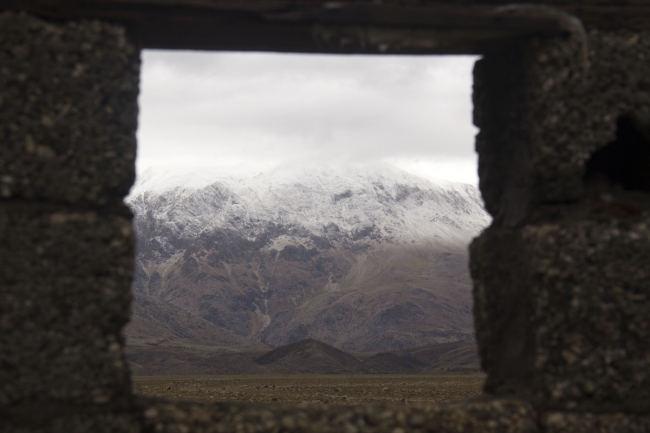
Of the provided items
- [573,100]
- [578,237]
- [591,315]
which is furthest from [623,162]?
[591,315]

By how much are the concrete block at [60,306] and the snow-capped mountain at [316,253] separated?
3218 inches

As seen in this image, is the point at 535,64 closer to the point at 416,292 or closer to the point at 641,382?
the point at 641,382

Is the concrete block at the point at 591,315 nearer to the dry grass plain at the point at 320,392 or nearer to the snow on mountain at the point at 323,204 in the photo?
the dry grass plain at the point at 320,392

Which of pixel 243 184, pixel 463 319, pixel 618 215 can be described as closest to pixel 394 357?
pixel 463 319

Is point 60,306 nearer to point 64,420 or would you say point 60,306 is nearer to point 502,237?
point 64,420

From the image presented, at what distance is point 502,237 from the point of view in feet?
12.0

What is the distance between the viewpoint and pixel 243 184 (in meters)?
130

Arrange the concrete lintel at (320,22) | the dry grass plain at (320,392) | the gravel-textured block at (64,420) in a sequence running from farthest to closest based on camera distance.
→ the dry grass plain at (320,392)
the concrete lintel at (320,22)
the gravel-textured block at (64,420)

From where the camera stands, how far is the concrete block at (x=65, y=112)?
2.96 m

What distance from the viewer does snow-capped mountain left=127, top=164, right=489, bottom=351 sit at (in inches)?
3597

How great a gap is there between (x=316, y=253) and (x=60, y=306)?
10536cm

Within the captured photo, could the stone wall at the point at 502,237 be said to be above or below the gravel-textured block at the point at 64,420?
above

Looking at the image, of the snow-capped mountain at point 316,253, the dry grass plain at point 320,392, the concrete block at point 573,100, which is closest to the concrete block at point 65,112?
the concrete block at point 573,100

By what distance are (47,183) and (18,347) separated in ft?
2.08
